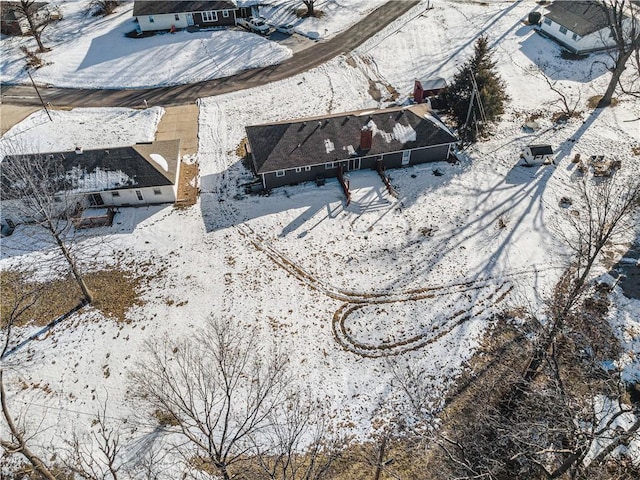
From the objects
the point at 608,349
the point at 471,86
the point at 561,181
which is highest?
the point at 471,86

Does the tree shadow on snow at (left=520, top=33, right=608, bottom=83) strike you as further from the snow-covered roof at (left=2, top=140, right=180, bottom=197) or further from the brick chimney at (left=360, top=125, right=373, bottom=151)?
the snow-covered roof at (left=2, top=140, right=180, bottom=197)

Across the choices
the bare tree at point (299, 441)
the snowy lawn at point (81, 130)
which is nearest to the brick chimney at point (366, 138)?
the snowy lawn at point (81, 130)

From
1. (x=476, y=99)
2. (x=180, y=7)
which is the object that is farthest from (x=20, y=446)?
(x=180, y=7)

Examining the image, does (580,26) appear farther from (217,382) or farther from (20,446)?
(20,446)

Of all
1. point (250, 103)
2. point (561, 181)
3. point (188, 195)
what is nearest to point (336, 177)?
point (188, 195)

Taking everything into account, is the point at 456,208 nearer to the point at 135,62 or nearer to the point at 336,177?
the point at 336,177

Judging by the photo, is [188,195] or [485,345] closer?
[485,345]

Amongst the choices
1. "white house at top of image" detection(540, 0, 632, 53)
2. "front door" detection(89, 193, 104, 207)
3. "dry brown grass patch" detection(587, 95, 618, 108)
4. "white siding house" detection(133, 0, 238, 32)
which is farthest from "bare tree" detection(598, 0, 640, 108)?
"front door" detection(89, 193, 104, 207)
